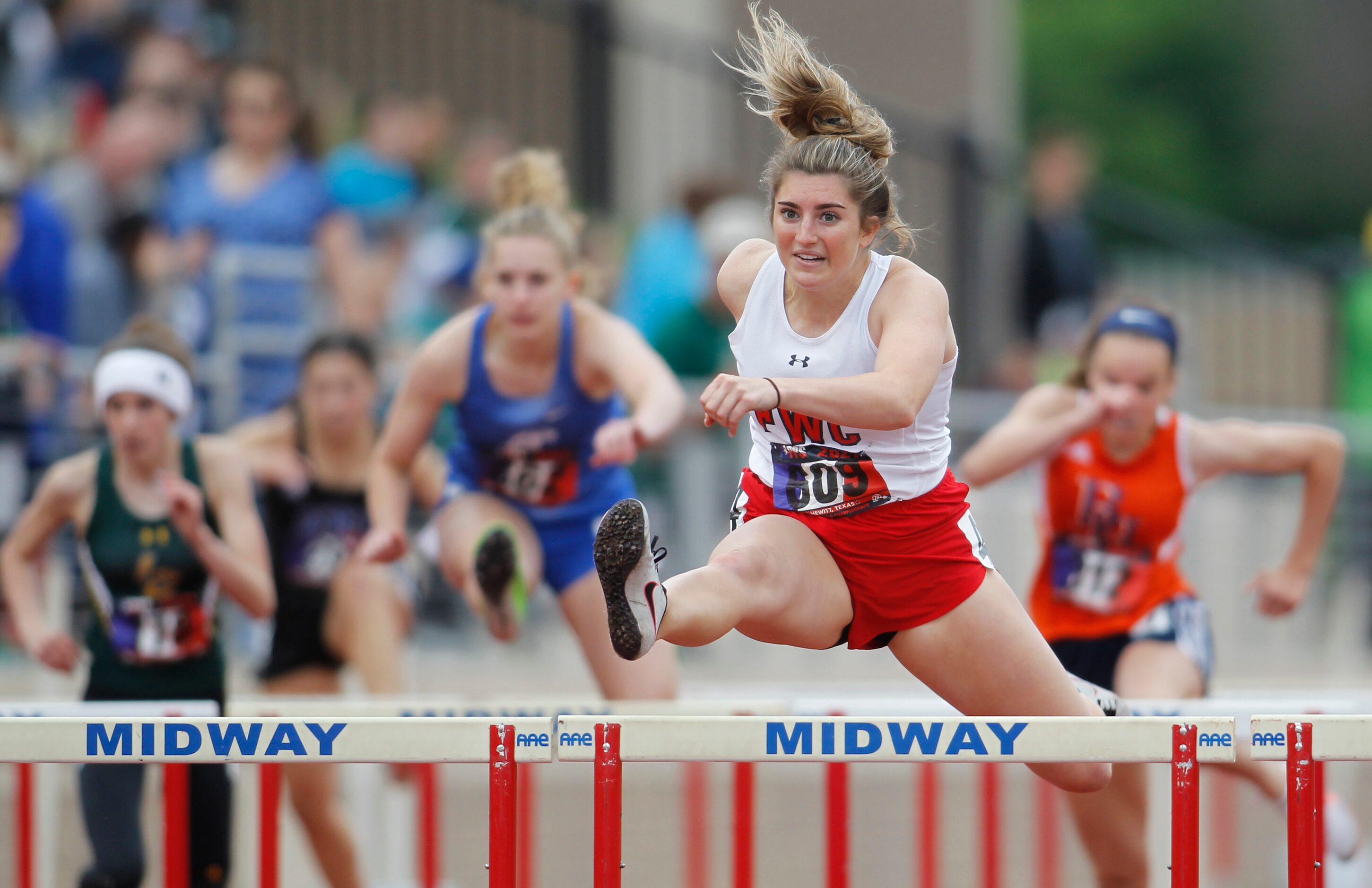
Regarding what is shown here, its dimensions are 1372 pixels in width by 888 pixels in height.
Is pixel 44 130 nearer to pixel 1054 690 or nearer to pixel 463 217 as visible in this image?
pixel 463 217

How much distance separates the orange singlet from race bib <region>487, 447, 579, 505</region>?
158 centimetres

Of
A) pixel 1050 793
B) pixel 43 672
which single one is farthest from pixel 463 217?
pixel 1050 793

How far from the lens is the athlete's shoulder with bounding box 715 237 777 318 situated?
14.0 ft

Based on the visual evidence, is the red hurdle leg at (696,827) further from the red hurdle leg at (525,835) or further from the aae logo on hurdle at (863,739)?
the aae logo on hurdle at (863,739)

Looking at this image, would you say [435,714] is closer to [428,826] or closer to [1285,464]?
[428,826]

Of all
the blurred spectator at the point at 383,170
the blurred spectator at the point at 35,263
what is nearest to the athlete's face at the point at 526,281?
the blurred spectator at the point at 35,263

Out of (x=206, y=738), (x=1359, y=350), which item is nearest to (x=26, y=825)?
(x=206, y=738)

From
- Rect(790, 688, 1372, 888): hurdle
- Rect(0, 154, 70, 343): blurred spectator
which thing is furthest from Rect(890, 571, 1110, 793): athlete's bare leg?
Rect(0, 154, 70, 343): blurred spectator

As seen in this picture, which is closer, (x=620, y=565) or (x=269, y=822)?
(x=620, y=565)

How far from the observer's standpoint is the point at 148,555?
5.30 m

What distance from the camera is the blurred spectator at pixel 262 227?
841 cm

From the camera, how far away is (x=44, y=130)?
30.4ft

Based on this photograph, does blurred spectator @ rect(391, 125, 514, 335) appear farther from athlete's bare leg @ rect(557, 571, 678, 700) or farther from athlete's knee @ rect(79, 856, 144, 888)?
athlete's knee @ rect(79, 856, 144, 888)

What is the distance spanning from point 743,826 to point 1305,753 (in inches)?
70.0
